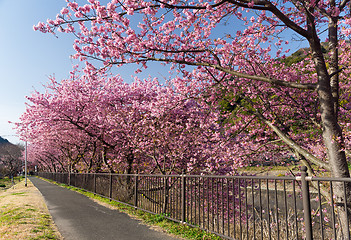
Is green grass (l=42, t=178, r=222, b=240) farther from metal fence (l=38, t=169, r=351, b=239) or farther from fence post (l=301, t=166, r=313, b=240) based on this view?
fence post (l=301, t=166, r=313, b=240)

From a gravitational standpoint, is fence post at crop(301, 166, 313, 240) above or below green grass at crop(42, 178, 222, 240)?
above

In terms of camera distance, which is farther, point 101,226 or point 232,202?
Answer: point 232,202

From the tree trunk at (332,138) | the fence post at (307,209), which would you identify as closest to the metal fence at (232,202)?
the fence post at (307,209)

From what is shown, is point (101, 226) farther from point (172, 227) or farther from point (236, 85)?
point (236, 85)

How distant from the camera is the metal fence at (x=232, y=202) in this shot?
3773mm

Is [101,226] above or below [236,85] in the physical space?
below

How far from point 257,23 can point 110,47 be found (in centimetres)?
437

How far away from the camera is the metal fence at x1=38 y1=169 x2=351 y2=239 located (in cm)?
377

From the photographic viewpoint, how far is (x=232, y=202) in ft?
24.4

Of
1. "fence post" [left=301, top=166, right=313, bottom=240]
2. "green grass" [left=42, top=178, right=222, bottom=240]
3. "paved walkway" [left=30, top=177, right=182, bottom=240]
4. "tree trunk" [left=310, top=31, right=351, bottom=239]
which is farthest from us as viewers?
"paved walkway" [left=30, top=177, right=182, bottom=240]

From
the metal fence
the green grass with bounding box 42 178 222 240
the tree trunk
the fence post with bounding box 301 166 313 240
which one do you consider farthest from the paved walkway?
the tree trunk

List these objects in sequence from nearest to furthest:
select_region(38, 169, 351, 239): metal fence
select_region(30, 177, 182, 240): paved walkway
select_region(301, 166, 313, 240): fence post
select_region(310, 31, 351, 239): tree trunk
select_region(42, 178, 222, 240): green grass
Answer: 1. select_region(301, 166, 313, 240): fence post
2. select_region(38, 169, 351, 239): metal fence
3. select_region(310, 31, 351, 239): tree trunk
4. select_region(42, 178, 222, 240): green grass
5. select_region(30, 177, 182, 240): paved walkway

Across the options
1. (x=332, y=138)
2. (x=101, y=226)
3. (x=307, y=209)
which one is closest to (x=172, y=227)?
(x=101, y=226)

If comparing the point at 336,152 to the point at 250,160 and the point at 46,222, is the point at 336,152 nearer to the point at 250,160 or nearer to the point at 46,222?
the point at 250,160
